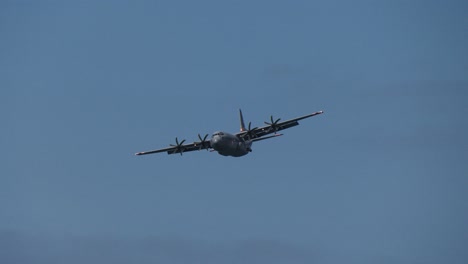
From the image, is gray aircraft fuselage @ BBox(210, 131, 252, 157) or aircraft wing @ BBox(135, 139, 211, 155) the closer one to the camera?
gray aircraft fuselage @ BBox(210, 131, 252, 157)

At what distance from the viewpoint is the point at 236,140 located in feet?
410

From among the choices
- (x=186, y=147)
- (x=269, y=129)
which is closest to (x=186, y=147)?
(x=186, y=147)

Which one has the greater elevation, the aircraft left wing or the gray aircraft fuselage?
the aircraft left wing

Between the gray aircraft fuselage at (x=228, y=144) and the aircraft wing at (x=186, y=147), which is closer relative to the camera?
the gray aircraft fuselage at (x=228, y=144)

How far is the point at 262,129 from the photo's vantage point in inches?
5103

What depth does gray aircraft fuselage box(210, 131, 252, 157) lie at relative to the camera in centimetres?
12231

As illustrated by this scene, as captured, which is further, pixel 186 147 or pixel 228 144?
pixel 186 147

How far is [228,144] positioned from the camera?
123062 mm

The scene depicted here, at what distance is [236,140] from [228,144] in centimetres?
236

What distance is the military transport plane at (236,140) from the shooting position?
123 meters

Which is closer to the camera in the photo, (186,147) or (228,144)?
(228,144)

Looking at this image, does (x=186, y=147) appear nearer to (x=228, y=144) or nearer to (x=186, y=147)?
(x=186, y=147)

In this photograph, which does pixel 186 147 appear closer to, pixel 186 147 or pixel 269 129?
pixel 186 147

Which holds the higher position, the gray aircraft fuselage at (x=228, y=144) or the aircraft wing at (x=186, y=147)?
the aircraft wing at (x=186, y=147)
